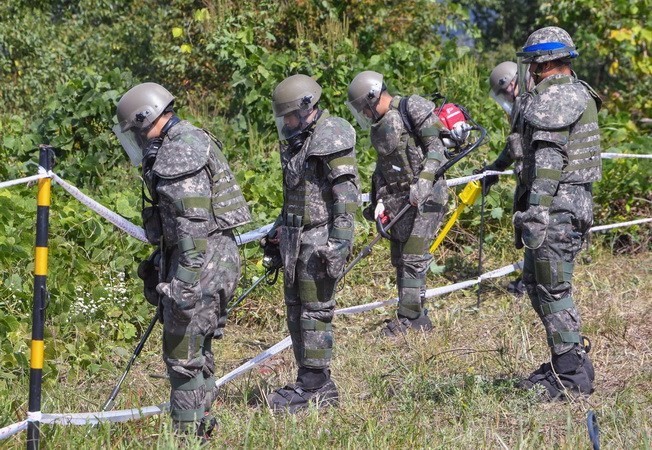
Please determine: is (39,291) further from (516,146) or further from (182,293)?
(516,146)

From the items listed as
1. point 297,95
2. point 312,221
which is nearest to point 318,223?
point 312,221

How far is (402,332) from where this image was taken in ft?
23.2

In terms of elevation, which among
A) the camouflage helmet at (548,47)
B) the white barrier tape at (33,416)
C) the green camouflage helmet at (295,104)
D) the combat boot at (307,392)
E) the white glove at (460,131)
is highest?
the camouflage helmet at (548,47)

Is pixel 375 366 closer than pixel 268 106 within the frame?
Yes

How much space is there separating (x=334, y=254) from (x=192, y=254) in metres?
0.99

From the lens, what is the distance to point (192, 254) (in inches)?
184

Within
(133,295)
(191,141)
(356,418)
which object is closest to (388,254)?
(133,295)

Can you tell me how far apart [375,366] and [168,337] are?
1.73 metres

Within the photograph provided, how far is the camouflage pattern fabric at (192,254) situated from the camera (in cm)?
466

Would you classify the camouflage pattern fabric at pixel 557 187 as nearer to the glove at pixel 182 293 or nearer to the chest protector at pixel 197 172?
the chest protector at pixel 197 172

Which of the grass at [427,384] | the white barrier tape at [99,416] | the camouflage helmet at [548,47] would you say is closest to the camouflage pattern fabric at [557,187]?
the camouflage helmet at [548,47]

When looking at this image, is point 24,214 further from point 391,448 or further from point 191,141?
point 391,448

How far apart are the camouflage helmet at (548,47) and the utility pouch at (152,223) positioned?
2234 mm

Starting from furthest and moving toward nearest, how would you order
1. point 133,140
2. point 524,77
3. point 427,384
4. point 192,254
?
point 524,77 → point 427,384 → point 133,140 → point 192,254
